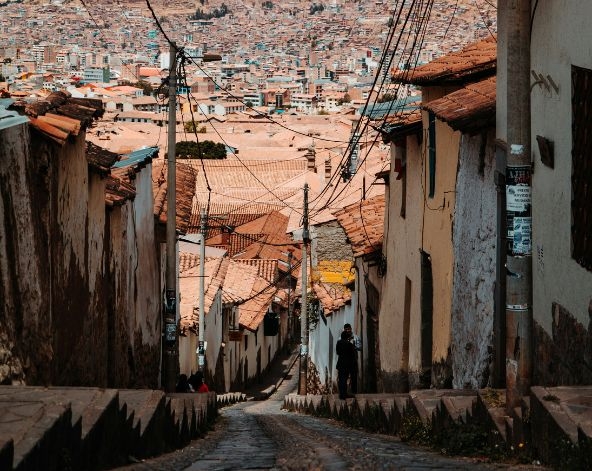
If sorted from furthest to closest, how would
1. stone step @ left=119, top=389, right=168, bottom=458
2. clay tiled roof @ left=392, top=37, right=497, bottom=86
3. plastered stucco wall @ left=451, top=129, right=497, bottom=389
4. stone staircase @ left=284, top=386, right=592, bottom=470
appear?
1. clay tiled roof @ left=392, top=37, right=497, bottom=86
2. plastered stucco wall @ left=451, top=129, right=497, bottom=389
3. stone step @ left=119, top=389, right=168, bottom=458
4. stone staircase @ left=284, top=386, right=592, bottom=470

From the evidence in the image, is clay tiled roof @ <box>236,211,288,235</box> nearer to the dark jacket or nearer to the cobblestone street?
the dark jacket

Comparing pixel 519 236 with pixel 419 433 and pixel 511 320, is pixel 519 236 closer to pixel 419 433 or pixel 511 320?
pixel 511 320

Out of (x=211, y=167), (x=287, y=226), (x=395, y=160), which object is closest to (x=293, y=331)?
(x=287, y=226)

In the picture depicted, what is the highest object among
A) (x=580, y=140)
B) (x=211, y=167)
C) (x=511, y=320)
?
(x=211, y=167)

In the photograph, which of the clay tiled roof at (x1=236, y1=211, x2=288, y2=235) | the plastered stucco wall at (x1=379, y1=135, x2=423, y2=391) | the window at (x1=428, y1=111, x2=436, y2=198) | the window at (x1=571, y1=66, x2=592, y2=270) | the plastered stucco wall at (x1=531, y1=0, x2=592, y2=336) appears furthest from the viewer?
the clay tiled roof at (x1=236, y1=211, x2=288, y2=235)

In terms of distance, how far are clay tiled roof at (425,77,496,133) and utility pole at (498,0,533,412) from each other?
3.57 meters

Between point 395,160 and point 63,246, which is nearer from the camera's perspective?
point 63,246

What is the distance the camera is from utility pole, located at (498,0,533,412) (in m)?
9.29

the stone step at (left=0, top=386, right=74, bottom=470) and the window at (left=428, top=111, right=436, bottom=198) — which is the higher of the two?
the window at (left=428, top=111, right=436, bottom=198)

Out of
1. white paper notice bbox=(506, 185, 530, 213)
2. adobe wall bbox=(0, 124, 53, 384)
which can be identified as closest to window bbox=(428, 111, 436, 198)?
adobe wall bbox=(0, 124, 53, 384)

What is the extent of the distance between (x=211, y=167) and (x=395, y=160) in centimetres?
5478

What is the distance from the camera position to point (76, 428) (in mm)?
6508

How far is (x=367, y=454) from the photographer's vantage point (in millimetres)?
9570

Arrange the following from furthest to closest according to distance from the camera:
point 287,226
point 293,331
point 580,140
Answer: point 293,331, point 287,226, point 580,140
